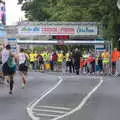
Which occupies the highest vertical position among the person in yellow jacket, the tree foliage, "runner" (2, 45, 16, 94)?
the tree foliage

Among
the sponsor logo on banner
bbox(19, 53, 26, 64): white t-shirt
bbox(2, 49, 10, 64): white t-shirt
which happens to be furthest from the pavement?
the sponsor logo on banner

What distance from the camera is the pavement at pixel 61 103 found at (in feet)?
55.2

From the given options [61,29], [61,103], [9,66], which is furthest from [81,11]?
[61,103]

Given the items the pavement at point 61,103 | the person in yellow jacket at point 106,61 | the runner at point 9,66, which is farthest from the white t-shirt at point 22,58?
the person in yellow jacket at point 106,61

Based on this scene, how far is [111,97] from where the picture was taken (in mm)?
22969

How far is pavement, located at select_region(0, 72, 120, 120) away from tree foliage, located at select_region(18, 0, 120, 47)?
25.4 m

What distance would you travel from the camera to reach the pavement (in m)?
16.8

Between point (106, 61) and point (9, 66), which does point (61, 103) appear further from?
point (106, 61)

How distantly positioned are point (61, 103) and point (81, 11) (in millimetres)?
48206

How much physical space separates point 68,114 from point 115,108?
232 cm

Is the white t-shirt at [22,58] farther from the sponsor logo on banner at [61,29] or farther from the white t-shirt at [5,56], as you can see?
the sponsor logo on banner at [61,29]

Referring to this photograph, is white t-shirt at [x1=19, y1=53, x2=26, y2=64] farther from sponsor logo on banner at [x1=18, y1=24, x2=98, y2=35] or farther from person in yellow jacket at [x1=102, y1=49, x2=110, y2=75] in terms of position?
sponsor logo on banner at [x1=18, y1=24, x2=98, y2=35]

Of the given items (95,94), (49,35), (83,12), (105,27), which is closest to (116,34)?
A: (105,27)

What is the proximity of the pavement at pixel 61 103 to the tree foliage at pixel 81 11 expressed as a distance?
25391 mm
